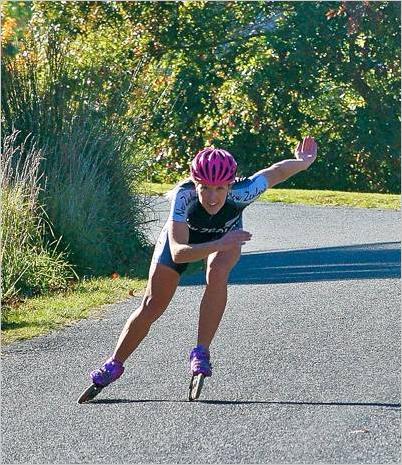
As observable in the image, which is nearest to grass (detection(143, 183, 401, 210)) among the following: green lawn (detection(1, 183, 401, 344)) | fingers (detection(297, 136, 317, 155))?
green lawn (detection(1, 183, 401, 344))

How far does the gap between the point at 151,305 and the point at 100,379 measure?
49 centimetres

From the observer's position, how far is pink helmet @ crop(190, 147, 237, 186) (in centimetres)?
709

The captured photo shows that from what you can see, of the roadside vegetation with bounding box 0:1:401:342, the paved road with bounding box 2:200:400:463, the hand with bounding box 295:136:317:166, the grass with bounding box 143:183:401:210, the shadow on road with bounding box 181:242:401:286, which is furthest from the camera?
the roadside vegetation with bounding box 0:1:401:342

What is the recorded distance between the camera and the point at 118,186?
15000 millimetres

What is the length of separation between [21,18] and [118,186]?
759 inches

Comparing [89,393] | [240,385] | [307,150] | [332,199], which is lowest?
[332,199]

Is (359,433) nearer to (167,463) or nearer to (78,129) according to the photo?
(167,463)

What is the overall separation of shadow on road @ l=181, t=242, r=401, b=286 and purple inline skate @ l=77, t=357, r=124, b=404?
5.26 m

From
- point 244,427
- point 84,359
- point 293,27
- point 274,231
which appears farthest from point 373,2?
point 244,427

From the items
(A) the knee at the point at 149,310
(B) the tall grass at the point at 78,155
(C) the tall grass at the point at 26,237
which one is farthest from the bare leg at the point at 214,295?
(B) the tall grass at the point at 78,155

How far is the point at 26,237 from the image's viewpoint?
1300 centimetres

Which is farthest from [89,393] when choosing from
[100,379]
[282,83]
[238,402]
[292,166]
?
[282,83]

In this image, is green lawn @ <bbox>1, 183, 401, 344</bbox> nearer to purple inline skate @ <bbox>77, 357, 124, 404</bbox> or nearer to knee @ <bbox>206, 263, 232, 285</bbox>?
purple inline skate @ <bbox>77, 357, 124, 404</bbox>

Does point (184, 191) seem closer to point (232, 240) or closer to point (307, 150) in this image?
point (232, 240)
